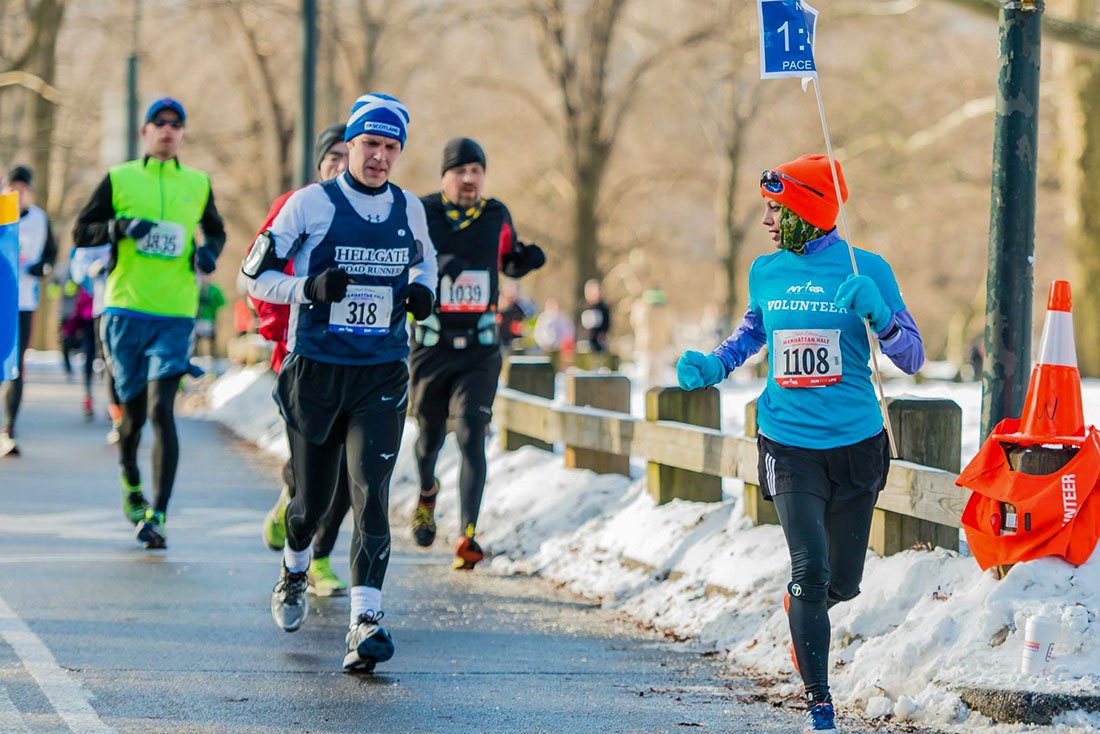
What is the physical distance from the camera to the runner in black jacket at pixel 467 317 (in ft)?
31.1

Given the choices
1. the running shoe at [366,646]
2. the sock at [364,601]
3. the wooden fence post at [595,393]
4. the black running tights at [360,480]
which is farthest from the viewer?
the wooden fence post at [595,393]

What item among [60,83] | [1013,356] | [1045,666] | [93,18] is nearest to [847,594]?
[1045,666]

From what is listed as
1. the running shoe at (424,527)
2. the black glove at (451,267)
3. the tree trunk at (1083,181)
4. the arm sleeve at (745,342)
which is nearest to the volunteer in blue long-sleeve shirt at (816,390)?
the arm sleeve at (745,342)

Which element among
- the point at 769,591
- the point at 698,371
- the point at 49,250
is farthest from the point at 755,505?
the point at 49,250

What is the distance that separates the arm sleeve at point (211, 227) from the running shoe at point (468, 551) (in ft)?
6.73

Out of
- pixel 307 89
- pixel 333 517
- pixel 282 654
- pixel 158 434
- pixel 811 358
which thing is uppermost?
pixel 307 89

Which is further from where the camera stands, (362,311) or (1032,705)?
(362,311)

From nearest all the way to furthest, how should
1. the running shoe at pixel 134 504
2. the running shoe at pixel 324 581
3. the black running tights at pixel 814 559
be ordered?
the black running tights at pixel 814 559, the running shoe at pixel 324 581, the running shoe at pixel 134 504

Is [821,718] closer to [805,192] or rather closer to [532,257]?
[805,192]

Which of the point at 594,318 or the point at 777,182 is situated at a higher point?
the point at 777,182

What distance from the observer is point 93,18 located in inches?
1459

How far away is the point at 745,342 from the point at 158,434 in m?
4.32

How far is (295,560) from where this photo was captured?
738cm

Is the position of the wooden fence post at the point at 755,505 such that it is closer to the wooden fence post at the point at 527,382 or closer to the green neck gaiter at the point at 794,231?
the green neck gaiter at the point at 794,231
